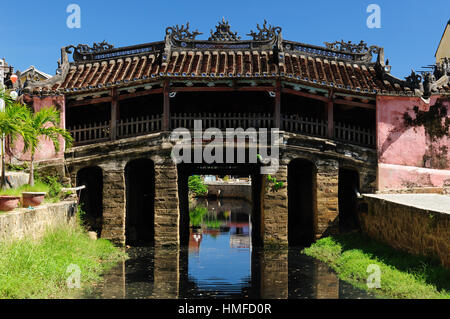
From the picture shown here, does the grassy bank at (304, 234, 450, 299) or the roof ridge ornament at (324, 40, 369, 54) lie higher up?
the roof ridge ornament at (324, 40, 369, 54)

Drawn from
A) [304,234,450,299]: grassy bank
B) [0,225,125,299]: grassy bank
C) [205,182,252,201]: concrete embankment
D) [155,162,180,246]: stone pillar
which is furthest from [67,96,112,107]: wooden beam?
[205,182,252,201]: concrete embankment

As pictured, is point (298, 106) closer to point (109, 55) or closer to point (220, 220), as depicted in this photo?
point (109, 55)

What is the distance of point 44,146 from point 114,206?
3.38 metres

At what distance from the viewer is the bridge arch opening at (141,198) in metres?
20.2

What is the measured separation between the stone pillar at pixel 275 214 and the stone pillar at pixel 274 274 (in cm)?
48

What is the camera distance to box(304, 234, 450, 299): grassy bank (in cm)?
994

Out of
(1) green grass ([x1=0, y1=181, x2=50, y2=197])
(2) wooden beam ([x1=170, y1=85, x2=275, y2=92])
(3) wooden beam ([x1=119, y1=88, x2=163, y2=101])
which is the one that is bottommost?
(1) green grass ([x1=0, y1=181, x2=50, y2=197])

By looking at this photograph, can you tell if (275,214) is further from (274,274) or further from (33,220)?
(33,220)

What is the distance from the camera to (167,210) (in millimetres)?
17000

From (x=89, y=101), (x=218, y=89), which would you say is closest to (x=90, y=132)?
(x=89, y=101)

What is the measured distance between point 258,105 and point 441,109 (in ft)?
21.3

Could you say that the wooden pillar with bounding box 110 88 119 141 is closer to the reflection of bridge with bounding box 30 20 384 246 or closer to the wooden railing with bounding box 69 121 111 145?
the reflection of bridge with bounding box 30 20 384 246

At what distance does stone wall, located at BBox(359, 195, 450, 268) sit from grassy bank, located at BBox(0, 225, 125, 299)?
7632mm
